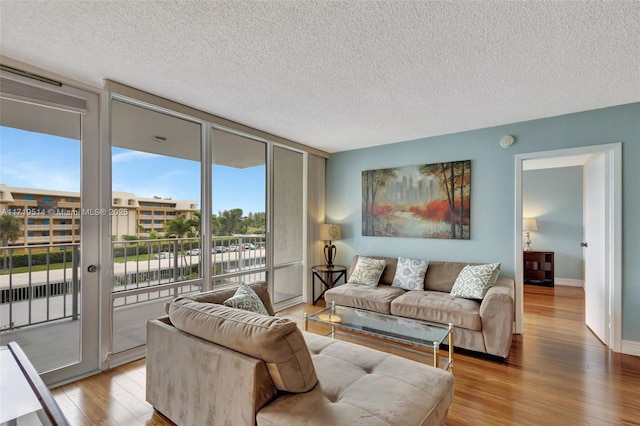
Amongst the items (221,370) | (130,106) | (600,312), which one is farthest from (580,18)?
(130,106)

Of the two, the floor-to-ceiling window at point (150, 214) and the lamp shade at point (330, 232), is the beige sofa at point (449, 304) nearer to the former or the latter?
the lamp shade at point (330, 232)

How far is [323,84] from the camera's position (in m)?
2.48

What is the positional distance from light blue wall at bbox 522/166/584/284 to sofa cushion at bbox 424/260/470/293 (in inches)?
116

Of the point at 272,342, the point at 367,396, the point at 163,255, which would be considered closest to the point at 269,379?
the point at 272,342

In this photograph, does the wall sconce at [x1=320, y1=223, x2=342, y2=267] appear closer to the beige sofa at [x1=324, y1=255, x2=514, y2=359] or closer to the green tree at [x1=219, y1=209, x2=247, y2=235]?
the beige sofa at [x1=324, y1=255, x2=514, y2=359]

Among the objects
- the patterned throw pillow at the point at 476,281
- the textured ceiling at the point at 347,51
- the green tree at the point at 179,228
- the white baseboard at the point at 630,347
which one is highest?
the textured ceiling at the point at 347,51

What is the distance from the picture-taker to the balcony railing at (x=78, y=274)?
2.23 meters

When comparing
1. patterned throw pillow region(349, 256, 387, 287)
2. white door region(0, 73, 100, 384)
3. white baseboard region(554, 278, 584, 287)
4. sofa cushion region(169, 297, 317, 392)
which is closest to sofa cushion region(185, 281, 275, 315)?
sofa cushion region(169, 297, 317, 392)

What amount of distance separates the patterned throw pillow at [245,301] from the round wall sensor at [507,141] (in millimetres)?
3200

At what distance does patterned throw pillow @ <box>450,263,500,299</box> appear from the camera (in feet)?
10.2

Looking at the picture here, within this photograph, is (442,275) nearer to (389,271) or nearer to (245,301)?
(389,271)

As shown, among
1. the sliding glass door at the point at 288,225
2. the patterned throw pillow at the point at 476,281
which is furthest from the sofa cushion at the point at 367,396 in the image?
the sliding glass door at the point at 288,225

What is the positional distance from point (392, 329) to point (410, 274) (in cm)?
122

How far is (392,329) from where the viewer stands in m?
2.63
